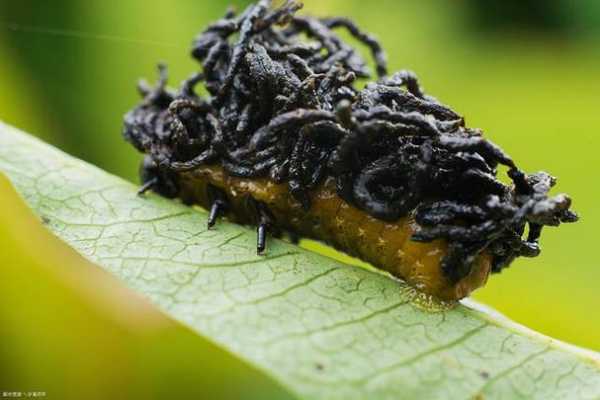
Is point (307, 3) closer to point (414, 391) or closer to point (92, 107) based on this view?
point (92, 107)

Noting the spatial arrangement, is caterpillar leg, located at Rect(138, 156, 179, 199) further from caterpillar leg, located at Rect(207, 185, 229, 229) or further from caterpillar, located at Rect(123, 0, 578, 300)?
→ caterpillar leg, located at Rect(207, 185, 229, 229)

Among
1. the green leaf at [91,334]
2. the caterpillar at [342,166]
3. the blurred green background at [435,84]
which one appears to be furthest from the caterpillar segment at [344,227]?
the blurred green background at [435,84]

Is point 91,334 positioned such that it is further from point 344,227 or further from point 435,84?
point 435,84

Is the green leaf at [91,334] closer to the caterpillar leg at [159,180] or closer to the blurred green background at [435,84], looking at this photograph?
the caterpillar leg at [159,180]

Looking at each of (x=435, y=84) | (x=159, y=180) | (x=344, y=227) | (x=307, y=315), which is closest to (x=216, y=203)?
(x=159, y=180)

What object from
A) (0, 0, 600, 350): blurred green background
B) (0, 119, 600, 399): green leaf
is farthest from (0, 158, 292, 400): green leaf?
(0, 0, 600, 350): blurred green background

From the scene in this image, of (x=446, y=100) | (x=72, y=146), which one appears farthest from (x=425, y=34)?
(x=72, y=146)
